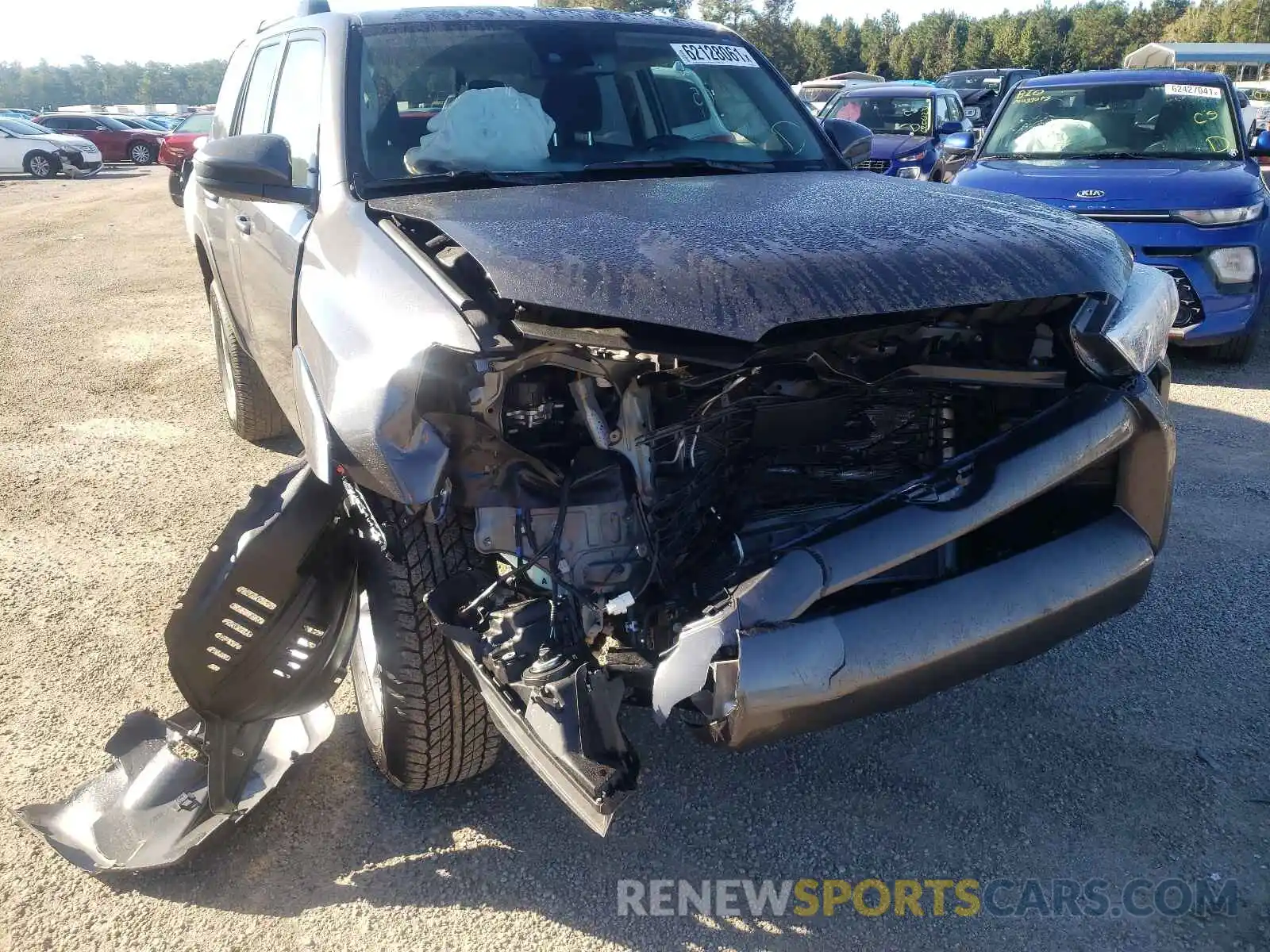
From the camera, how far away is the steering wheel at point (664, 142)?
3305 millimetres

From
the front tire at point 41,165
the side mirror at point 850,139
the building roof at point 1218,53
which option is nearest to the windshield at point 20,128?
the front tire at point 41,165

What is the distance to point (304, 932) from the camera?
2.16 m

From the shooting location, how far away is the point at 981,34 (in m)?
50.1

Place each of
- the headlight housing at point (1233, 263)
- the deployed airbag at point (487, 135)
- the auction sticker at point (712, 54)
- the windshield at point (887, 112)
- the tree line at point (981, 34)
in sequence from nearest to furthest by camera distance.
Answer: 1. the deployed airbag at point (487, 135)
2. the auction sticker at point (712, 54)
3. the headlight housing at point (1233, 263)
4. the windshield at point (887, 112)
5. the tree line at point (981, 34)

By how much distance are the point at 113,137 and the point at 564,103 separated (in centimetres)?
3178

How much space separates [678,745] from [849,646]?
3.23 ft

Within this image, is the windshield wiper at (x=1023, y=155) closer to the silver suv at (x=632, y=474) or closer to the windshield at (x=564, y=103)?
the windshield at (x=564, y=103)

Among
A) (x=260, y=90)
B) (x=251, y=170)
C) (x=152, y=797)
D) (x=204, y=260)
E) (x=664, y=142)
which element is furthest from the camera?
(x=204, y=260)

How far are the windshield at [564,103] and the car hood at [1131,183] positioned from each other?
2855 mm

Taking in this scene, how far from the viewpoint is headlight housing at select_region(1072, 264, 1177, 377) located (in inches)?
86.0

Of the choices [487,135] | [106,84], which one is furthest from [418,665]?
[106,84]

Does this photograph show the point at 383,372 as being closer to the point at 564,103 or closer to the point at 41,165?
the point at 564,103

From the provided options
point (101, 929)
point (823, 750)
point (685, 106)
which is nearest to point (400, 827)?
point (101, 929)

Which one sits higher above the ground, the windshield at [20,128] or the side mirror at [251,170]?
the side mirror at [251,170]
